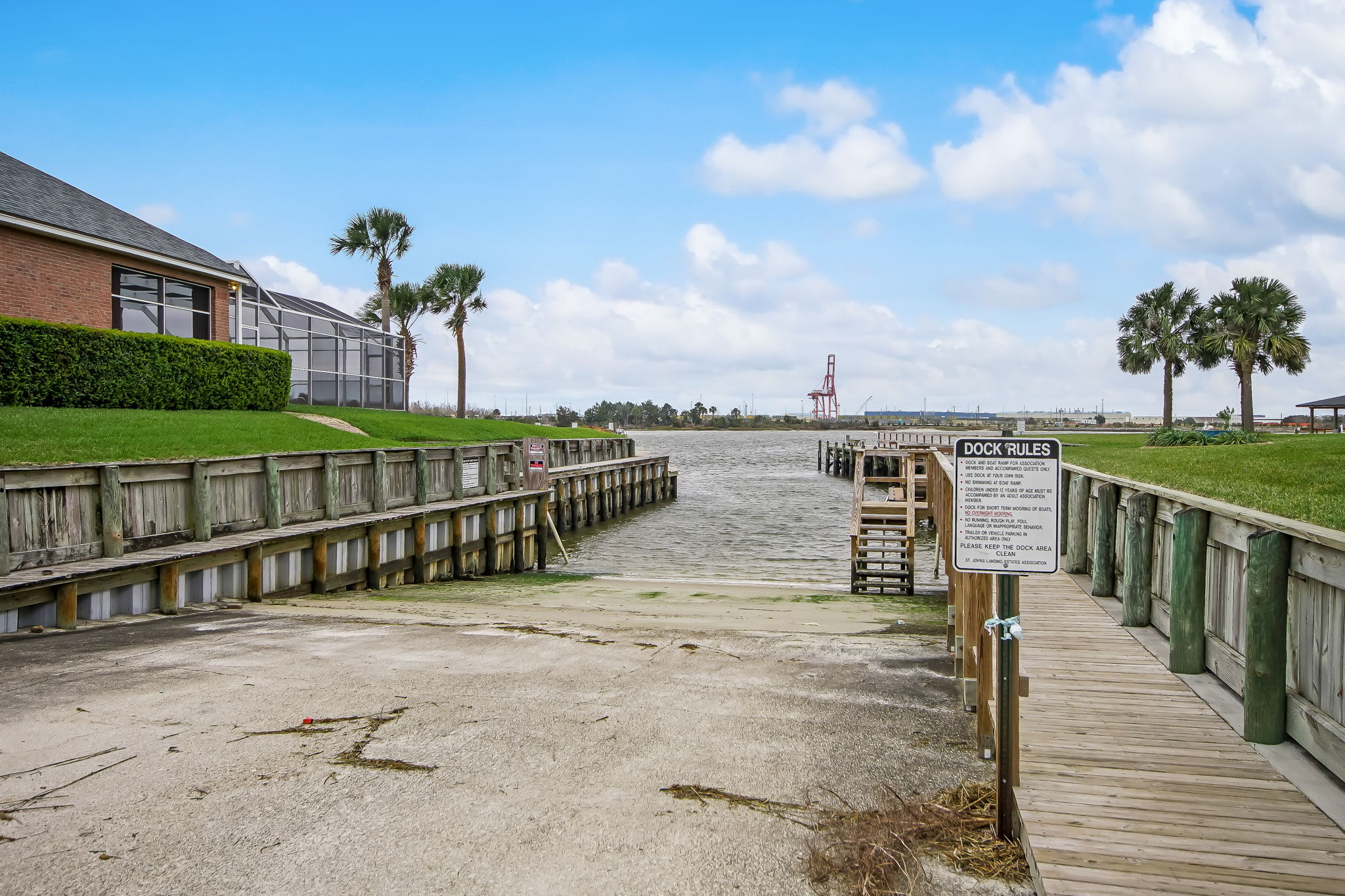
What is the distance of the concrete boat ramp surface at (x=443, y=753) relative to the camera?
4145 mm

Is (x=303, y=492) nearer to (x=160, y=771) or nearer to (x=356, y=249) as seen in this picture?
(x=160, y=771)

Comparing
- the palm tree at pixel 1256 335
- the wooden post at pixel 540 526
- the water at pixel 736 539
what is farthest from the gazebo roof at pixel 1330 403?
the wooden post at pixel 540 526

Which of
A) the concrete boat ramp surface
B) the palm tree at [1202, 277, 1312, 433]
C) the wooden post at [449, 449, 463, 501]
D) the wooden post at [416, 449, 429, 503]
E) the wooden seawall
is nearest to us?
the concrete boat ramp surface

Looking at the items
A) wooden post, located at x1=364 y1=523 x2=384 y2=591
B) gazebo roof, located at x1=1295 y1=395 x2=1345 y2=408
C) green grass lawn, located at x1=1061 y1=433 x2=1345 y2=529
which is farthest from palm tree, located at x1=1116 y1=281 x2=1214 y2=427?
wooden post, located at x1=364 y1=523 x2=384 y2=591

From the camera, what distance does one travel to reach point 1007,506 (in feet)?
13.9

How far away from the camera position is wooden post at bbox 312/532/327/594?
12953 mm

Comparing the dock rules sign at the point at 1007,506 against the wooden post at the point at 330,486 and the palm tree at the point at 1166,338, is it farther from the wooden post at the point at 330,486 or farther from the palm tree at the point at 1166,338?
the palm tree at the point at 1166,338

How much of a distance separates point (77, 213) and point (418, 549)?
48.3 ft

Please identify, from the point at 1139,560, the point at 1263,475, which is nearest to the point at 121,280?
the point at 1139,560

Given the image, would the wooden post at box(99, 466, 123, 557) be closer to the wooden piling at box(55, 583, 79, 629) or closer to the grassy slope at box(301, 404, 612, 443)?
the wooden piling at box(55, 583, 79, 629)

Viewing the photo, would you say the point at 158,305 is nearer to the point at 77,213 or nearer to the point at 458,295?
the point at 77,213

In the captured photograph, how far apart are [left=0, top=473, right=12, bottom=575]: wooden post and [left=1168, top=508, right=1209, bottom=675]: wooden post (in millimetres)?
10225

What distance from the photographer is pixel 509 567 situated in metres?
20.2

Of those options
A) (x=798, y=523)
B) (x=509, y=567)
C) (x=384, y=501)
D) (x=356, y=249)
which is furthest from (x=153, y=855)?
(x=356, y=249)
